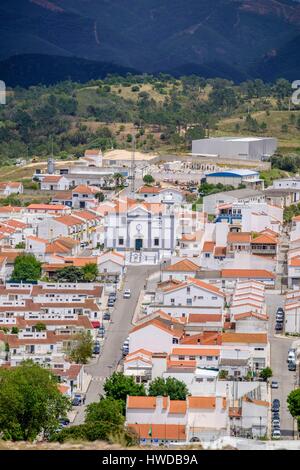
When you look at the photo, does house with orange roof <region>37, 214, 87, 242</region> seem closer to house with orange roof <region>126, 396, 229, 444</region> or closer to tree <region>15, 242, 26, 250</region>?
tree <region>15, 242, 26, 250</region>

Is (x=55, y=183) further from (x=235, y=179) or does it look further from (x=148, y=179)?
(x=235, y=179)

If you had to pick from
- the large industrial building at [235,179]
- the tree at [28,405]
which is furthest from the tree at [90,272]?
the large industrial building at [235,179]

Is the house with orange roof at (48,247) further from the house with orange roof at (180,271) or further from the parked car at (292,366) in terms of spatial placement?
the parked car at (292,366)

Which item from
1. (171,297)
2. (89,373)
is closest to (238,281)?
(171,297)

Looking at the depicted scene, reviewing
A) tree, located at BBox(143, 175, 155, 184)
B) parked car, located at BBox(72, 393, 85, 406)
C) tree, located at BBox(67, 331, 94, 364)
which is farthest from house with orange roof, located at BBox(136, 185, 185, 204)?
parked car, located at BBox(72, 393, 85, 406)

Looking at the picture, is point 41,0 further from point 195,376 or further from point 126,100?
point 195,376

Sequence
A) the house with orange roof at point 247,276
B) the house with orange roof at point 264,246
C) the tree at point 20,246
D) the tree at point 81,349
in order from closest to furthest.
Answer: the tree at point 81,349, the house with orange roof at point 247,276, the house with orange roof at point 264,246, the tree at point 20,246

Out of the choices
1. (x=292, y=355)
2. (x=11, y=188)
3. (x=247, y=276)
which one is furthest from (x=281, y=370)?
(x=11, y=188)
